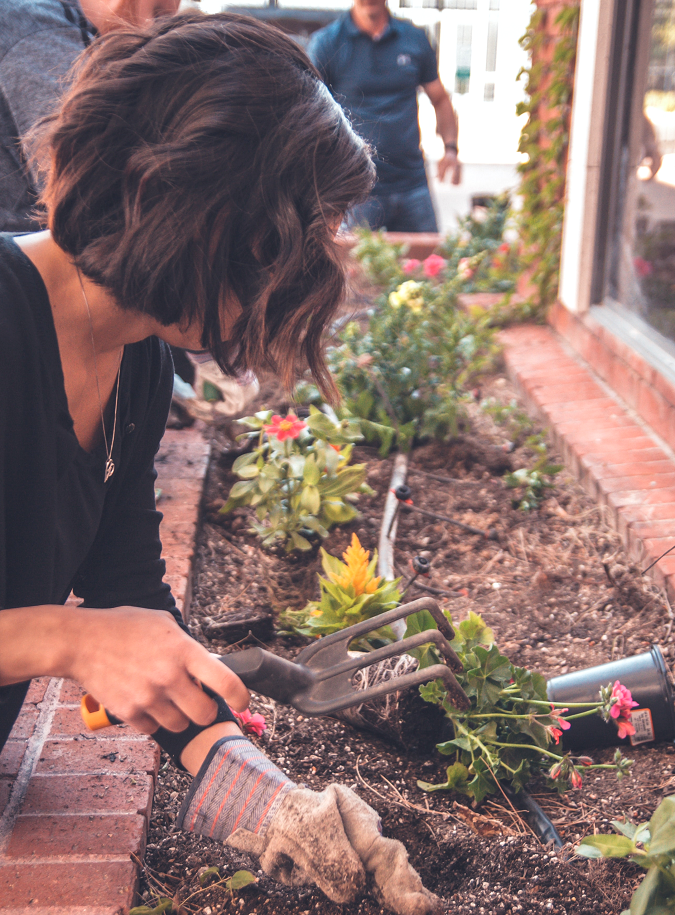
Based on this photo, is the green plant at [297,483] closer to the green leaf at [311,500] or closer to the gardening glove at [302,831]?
the green leaf at [311,500]

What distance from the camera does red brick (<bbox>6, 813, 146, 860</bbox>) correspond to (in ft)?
3.87

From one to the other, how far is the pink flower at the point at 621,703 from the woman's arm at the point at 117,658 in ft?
2.52

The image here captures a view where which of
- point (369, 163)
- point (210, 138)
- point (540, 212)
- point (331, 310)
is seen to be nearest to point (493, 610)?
point (331, 310)

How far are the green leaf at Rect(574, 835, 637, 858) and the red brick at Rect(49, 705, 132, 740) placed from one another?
826 mm

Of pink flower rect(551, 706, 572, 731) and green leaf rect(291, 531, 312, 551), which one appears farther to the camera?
green leaf rect(291, 531, 312, 551)

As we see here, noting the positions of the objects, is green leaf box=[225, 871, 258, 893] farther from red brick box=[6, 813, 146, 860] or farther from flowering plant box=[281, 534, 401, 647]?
flowering plant box=[281, 534, 401, 647]

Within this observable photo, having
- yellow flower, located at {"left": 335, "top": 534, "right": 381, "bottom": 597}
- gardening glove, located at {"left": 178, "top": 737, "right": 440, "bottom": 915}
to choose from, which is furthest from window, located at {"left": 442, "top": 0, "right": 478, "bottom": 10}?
gardening glove, located at {"left": 178, "top": 737, "right": 440, "bottom": 915}

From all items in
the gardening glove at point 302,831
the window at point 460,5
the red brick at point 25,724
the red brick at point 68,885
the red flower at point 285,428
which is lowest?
the red brick at point 25,724

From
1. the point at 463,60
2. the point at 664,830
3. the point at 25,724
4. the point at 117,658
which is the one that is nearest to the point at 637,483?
the point at 664,830

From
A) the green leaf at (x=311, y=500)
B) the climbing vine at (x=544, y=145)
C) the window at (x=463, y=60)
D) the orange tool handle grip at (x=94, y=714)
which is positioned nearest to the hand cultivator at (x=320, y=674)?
the orange tool handle grip at (x=94, y=714)

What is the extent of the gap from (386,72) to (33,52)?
2833 millimetres

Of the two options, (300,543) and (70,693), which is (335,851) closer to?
(70,693)

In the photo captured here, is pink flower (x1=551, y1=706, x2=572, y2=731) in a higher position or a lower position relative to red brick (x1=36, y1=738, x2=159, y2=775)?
higher

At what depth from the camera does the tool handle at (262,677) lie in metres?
1.01
